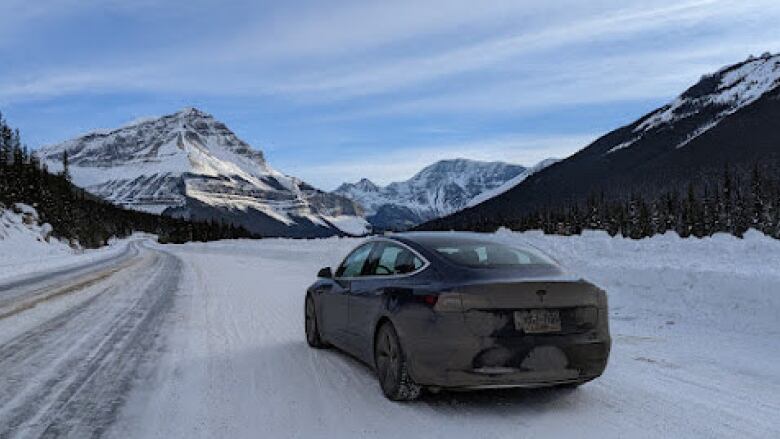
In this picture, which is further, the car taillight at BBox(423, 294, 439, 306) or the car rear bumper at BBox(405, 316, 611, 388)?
the car taillight at BBox(423, 294, 439, 306)

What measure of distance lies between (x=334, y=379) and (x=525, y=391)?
5.88ft

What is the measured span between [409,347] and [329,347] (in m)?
3.07

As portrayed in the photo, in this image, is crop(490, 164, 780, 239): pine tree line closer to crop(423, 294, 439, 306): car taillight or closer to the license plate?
the license plate

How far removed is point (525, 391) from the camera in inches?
241

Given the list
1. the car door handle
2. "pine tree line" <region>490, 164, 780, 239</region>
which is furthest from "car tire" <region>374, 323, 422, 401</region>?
"pine tree line" <region>490, 164, 780, 239</region>

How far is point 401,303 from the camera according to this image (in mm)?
5766

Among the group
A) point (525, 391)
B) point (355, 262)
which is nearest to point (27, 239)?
point (355, 262)

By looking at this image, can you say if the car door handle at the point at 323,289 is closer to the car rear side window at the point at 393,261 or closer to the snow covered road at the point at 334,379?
the snow covered road at the point at 334,379

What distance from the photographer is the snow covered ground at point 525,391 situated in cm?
502

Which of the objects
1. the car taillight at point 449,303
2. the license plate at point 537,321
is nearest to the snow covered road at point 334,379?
the license plate at point 537,321

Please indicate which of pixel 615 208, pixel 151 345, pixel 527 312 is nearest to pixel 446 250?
pixel 527 312

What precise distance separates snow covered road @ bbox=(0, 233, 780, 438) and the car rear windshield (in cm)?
114

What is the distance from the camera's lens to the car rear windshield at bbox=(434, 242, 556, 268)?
5.85 metres

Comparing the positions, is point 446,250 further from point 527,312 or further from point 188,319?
point 188,319
